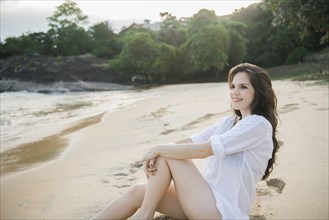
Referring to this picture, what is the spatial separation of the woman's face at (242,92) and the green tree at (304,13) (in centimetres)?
640

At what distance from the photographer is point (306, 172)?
3.84 m

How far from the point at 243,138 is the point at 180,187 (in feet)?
1.78

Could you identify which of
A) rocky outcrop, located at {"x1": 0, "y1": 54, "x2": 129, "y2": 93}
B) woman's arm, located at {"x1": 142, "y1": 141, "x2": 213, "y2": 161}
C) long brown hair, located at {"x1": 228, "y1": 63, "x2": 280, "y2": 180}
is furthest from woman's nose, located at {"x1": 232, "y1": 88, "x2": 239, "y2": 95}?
rocky outcrop, located at {"x1": 0, "y1": 54, "x2": 129, "y2": 93}

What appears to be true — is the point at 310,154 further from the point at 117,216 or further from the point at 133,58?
the point at 133,58

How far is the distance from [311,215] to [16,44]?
47.2 meters

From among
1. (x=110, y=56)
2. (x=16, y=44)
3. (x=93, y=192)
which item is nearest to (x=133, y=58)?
(x=110, y=56)

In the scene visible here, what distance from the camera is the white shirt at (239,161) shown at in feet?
7.23

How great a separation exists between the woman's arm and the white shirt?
68 mm

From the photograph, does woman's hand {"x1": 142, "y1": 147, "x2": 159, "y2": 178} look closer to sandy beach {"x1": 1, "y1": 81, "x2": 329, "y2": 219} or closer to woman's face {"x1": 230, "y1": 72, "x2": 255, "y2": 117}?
woman's face {"x1": 230, "y1": 72, "x2": 255, "y2": 117}

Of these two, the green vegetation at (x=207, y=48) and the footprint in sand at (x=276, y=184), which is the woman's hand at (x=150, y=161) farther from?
the green vegetation at (x=207, y=48)

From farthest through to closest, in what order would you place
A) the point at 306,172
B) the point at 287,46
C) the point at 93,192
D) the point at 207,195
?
the point at 287,46, the point at 93,192, the point at 306,172, the point at 207,195

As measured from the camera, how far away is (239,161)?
7.45 ft

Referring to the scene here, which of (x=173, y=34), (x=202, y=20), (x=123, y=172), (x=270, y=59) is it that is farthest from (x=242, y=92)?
(x=173, y=34)

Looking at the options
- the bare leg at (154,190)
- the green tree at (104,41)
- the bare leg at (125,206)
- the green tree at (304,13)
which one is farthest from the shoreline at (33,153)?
the green tree at (104,41)
